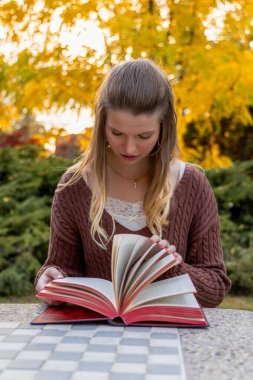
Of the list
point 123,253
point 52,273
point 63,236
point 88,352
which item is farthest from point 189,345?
point 63,236

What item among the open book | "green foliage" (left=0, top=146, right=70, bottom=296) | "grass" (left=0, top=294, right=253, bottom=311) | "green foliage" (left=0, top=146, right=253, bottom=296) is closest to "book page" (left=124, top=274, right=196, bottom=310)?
the open book

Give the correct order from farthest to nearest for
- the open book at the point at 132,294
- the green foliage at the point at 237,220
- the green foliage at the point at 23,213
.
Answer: the green foliage at the point at 237,220 < the green foliage at the point at 23,213 < the open book at the point at 132,294

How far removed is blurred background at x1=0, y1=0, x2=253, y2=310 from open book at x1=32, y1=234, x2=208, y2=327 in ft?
7.31

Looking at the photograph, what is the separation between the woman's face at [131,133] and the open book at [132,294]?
0.97 ft

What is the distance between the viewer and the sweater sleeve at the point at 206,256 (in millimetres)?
1853

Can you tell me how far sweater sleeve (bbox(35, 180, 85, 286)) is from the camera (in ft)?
6.52

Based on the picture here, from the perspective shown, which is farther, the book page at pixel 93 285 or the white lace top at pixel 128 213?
Answer: the white lace top at pixel 128 213

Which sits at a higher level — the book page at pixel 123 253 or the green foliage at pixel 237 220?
the book page at pixel 123 253

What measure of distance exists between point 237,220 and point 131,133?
3.18 m

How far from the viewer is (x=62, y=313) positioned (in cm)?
153

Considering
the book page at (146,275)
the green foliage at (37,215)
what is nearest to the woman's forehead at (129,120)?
the book page at (146,275)

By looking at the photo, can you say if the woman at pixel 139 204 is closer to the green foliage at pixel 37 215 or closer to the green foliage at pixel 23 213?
the green foliage at pixel 23 213

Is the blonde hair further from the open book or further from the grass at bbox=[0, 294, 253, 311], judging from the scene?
the grass at bbox=[0, 294, 253, 311]

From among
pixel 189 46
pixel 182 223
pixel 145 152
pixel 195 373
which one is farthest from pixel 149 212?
pixel 189 46
